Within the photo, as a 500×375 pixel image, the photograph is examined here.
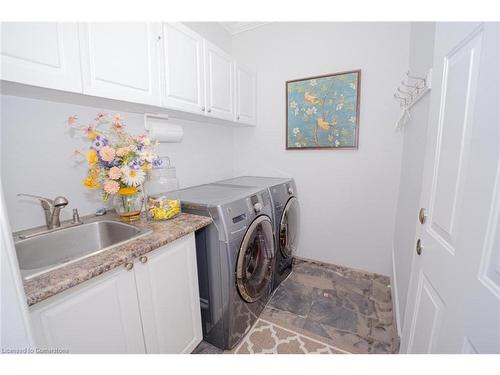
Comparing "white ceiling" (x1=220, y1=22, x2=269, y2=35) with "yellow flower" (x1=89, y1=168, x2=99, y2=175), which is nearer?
"yellow flower" (x1=89, y1=168, x2=99, y2=175)

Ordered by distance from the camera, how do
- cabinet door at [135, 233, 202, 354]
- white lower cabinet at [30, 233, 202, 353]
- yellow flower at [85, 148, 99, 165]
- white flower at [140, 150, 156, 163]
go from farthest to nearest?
white flower at [140, 150, 156, 163] → yellow flower at [85, 148, 99, 165] → cabinet door at [135, 233, 202, 354] → white lower cabinet at [30, 233, 202, 353]

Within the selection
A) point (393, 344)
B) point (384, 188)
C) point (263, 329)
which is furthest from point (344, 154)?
point (263, 329)

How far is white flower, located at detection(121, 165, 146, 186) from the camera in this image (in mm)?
1211

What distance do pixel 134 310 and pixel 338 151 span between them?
2142 millimetres

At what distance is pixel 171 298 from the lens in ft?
3.79

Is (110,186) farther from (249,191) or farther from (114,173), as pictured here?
(249,191)

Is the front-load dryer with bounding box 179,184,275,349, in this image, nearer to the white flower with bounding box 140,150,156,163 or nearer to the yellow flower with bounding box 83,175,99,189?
the white flower with bounding box 140,150,156,163

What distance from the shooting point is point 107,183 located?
118 centimetres

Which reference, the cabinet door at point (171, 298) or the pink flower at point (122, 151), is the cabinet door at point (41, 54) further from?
the cabinet door at point (171, 298)

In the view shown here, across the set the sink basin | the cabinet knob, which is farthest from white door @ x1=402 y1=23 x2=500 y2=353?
the sink basin

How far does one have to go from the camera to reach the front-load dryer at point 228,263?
1296 mm

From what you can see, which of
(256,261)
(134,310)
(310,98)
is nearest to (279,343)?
(256,261)

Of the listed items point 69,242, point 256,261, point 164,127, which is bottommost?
point 256,261

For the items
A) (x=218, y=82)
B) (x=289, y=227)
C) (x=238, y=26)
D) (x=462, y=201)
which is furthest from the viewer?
(x=238, y=26)
